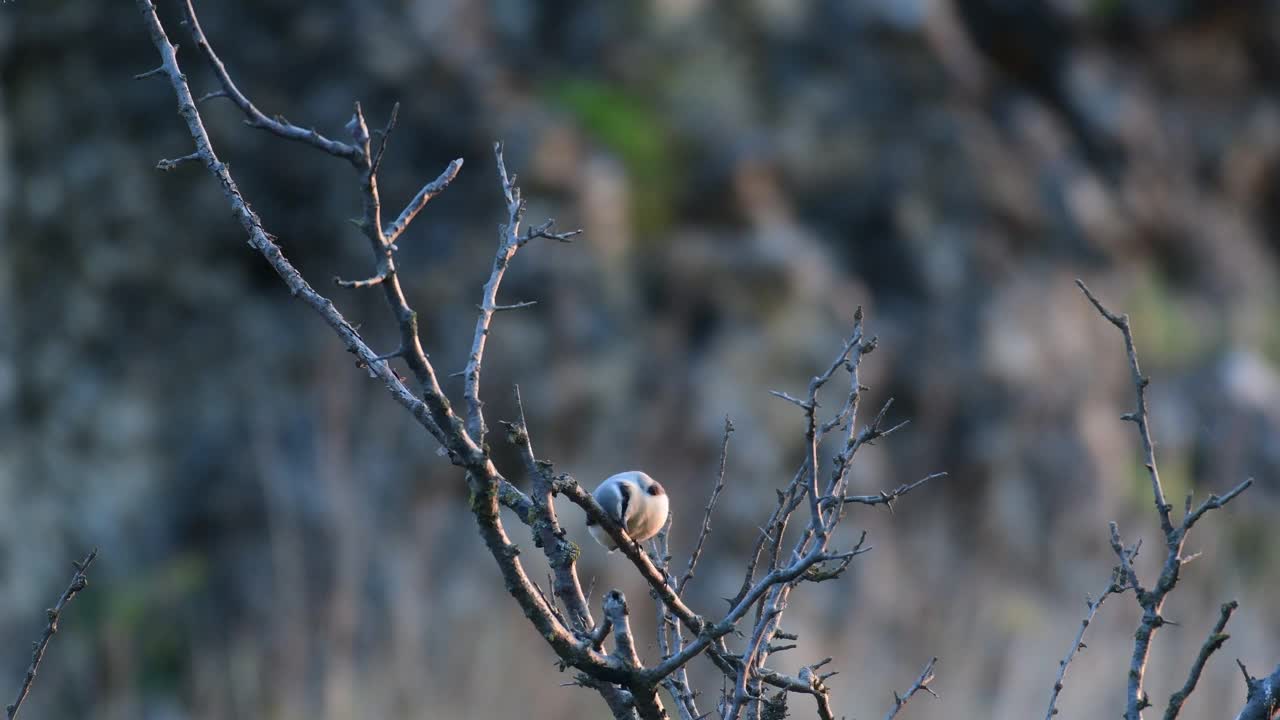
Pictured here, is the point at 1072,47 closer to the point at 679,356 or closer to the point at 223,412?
the point at 679,356

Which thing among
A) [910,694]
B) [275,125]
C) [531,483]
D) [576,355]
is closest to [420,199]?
[275,125]

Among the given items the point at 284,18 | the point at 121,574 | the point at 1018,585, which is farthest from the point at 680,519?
the point at 284,18

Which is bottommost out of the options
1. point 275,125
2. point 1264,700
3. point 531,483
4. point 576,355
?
point 1264,700

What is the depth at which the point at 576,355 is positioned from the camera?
20.2 ft

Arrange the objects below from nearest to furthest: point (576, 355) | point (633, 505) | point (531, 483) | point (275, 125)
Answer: point (275, 125) < point (531, 483) < point (633, 505) < point (576, 355)

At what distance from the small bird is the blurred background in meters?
2.90

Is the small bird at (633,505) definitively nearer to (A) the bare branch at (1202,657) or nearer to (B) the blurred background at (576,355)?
(A) the bare branch at (1202,657)

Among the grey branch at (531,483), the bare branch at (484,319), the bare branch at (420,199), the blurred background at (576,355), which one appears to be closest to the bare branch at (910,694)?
the grey branch at (531,483)

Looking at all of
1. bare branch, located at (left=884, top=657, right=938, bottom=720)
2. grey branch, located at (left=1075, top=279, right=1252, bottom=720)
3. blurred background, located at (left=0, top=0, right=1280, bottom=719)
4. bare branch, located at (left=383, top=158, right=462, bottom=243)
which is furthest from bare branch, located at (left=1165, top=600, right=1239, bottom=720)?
blurred background, located at (left=0, top=0, right=1280, bottom=719)

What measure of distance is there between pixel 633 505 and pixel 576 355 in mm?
4769

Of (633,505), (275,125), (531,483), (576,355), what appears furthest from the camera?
(576,355)

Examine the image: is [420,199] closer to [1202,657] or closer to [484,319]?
[484,319]

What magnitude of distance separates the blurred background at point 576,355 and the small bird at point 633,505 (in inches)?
114

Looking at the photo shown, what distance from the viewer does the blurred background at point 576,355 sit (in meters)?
5.08
